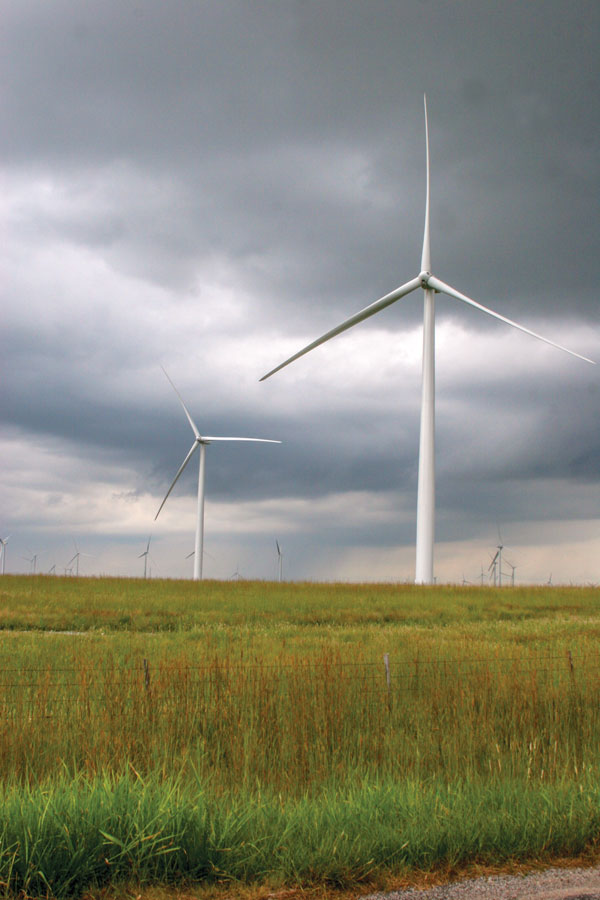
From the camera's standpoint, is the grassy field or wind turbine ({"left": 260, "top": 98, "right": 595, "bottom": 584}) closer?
the grassy field

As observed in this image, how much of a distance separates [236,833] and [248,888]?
2.33 ft

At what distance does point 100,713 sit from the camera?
11.6m

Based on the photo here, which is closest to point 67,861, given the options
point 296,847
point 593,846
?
point 296,847

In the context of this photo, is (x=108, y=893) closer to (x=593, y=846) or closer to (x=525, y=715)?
(x=593, y=846)

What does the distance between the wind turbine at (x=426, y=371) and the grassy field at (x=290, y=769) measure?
888 inches

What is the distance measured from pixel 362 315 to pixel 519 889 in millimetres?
42999

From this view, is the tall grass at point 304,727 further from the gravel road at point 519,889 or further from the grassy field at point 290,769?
the gravel road at point 519,889

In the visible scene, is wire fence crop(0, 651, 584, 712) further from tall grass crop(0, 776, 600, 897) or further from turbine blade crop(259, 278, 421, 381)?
turbine blade crop(259, 278, 421, 381)

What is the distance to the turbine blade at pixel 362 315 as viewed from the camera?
4756 centimetres

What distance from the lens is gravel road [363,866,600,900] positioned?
6371 millimetres

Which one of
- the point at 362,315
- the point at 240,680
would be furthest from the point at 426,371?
the point at 240,680

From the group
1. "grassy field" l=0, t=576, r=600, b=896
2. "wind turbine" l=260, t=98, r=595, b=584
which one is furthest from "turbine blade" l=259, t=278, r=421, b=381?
"grassy field" l=0, t=576, r=600, b=896

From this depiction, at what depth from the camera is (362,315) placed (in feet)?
157

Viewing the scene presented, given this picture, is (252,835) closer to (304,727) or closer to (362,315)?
(304,727)
